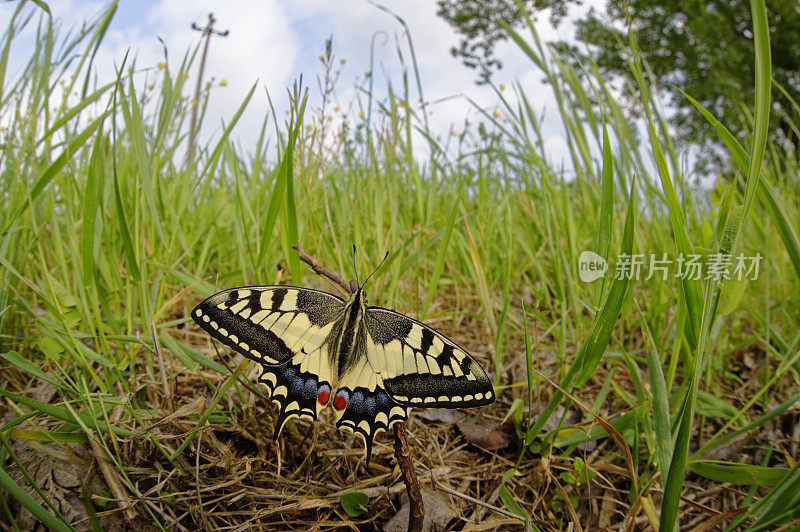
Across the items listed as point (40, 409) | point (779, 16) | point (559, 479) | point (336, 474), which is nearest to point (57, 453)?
point (40, 409)

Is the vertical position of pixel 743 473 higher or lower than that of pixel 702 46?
lower

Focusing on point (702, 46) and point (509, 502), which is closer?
point (509, 502)

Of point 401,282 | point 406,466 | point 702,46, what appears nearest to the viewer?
point 406,466

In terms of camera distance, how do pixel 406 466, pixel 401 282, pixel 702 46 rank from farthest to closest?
pixel 702 46
pixel 401 282
pixel 406 466

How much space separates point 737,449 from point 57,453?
165cm

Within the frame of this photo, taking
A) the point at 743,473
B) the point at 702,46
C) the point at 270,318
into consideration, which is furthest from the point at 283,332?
the point at 702,46

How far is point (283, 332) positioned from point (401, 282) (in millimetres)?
836

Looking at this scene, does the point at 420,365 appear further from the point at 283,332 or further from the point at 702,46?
the point at 702,46

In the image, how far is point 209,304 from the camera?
0.92 metres

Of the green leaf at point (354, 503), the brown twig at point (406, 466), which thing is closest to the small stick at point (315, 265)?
the brown twig at point (406, 466)

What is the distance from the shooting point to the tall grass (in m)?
0.91

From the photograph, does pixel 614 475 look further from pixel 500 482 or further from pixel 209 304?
pixel 209 304

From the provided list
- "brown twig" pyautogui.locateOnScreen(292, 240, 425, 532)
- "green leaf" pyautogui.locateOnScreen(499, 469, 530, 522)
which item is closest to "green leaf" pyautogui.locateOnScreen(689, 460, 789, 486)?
"green leaf" pyautogui.locateOnScreen(499, 469, 530, 522)

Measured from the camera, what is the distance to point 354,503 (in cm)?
96
